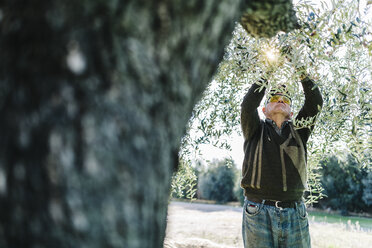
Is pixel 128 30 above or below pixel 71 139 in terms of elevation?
above

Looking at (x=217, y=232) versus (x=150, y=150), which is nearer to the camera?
(x=150, y=150)

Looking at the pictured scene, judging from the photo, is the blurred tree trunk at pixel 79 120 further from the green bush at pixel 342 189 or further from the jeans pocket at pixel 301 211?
the green bush at pixel 342 189

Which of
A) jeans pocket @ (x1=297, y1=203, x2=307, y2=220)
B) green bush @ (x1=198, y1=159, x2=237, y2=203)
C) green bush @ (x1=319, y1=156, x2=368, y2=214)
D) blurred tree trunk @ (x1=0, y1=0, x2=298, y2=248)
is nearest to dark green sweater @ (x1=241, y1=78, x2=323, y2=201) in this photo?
jeans pocket @ (x1=297, y1=203, x2=307, y2=220)

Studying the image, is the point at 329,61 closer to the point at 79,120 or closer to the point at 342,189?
the point at 79,120

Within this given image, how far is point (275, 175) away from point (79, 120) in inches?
148

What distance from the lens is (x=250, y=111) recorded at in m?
4.31

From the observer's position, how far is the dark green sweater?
4234 mm

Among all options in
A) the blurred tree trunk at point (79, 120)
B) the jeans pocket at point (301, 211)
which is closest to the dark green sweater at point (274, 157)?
the jeans pocket at point (301, 211)

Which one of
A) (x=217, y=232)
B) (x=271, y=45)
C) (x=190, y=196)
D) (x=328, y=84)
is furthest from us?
(x=217, y=232)

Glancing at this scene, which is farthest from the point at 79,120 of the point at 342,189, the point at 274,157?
the point at 342,189

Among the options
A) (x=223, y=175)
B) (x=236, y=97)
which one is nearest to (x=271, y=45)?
(x=236, y=97)

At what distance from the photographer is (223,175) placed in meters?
34.5

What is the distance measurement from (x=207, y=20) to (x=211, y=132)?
3.86 meters

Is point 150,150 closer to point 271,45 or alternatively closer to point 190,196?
point 271,45
